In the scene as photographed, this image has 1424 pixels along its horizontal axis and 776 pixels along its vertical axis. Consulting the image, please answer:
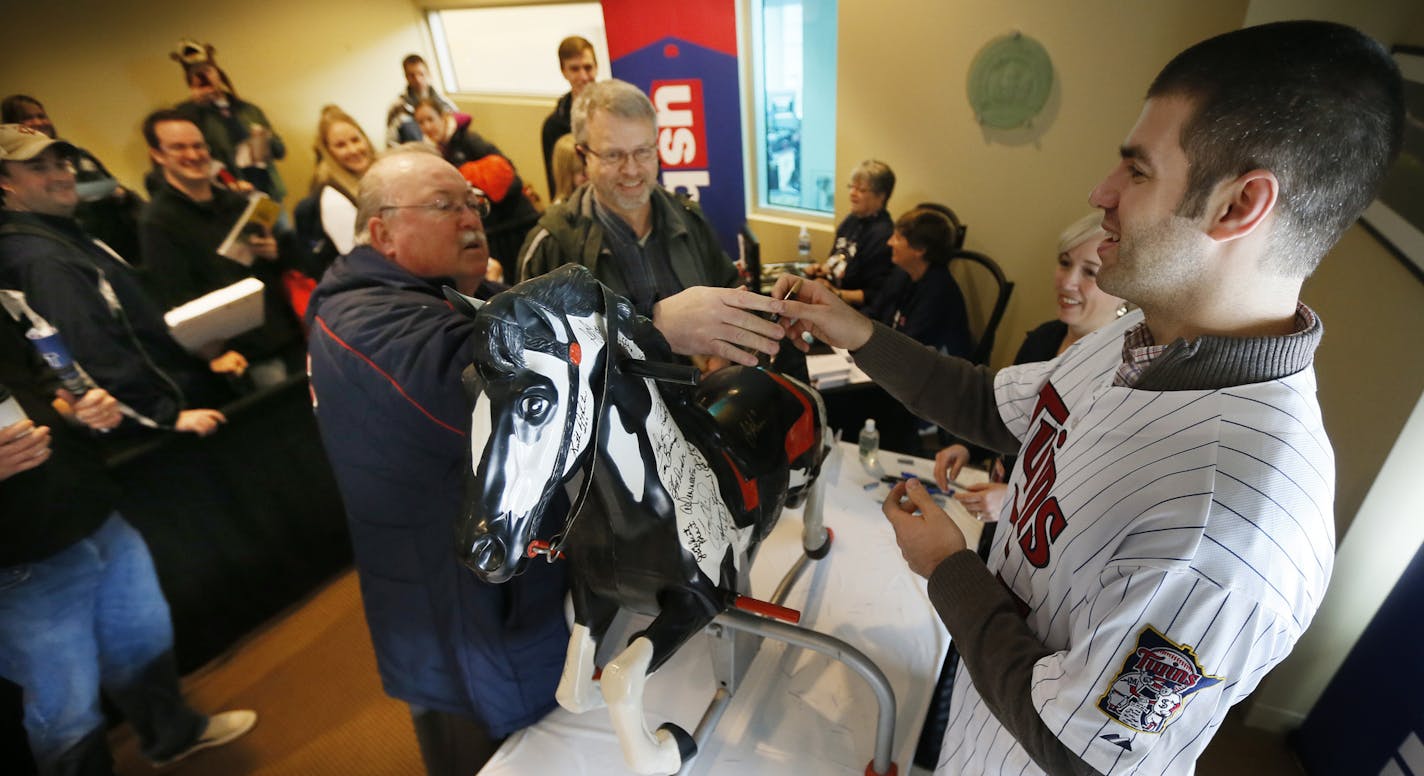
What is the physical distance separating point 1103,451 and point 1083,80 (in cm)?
250

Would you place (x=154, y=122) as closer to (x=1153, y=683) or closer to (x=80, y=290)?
(x=80, y=290)

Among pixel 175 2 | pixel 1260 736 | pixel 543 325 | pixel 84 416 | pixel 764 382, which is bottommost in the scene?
pixel 1260 736

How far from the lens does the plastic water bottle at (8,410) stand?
119 centimetres

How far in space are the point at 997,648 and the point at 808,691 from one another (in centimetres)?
62

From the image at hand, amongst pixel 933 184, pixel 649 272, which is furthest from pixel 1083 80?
pixel 649 272

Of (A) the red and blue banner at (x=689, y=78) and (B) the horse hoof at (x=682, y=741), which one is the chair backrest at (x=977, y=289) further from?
(B) the horse hoof at (x=682, y=741)

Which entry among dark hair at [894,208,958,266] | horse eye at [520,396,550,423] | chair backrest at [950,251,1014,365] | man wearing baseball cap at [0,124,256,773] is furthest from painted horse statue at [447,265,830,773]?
chair backrest at [950,251,1014,365]

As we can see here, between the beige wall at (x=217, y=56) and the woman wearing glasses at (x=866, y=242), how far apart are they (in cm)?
259

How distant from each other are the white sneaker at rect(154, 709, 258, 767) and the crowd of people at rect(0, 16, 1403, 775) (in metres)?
0.01

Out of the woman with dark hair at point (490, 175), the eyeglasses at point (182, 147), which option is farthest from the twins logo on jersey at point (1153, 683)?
the woman with dark hair at point (490, 175)

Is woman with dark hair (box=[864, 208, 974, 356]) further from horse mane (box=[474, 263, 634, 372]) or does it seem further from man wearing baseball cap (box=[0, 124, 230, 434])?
man wearing baseball cap (box=[0, 124, 230, 434])

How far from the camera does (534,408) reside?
2.27 ft

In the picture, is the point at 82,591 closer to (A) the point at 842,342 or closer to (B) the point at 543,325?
(B) the point at 543,325

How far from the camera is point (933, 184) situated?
307 centimetres
